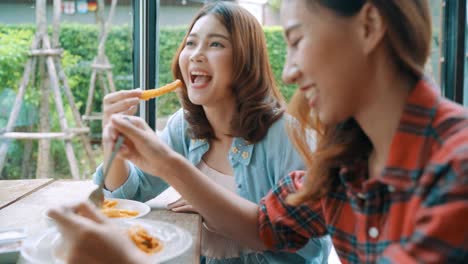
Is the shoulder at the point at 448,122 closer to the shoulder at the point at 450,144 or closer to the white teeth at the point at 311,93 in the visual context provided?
the shoulder at the point at 450,144

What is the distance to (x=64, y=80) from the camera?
3.05 m

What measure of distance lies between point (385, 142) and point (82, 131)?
8.52 ft

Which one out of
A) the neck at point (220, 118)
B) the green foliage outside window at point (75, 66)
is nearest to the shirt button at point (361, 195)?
the neck at point (220, 118)

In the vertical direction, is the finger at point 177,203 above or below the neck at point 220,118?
below

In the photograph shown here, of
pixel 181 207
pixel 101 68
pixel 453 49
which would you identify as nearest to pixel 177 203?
pixel 181 207

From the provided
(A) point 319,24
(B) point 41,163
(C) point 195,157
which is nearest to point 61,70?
(B) point 41,163

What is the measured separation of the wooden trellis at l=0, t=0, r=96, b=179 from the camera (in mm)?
2781

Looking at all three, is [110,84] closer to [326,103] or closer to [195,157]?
[195,157]

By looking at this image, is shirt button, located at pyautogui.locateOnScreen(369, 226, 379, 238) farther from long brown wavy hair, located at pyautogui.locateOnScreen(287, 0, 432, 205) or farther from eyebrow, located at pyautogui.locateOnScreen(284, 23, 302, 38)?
eyebrow, located at pyautogui.locateOnScreen(284, 23, 302, 38)

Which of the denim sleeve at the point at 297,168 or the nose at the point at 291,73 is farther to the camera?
the denim sleeve at the point at 297,168

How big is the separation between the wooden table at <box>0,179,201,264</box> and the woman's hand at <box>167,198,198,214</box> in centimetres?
2

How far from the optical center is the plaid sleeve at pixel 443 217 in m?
0.66

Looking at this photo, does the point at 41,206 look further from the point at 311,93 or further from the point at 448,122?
the point at 448,122

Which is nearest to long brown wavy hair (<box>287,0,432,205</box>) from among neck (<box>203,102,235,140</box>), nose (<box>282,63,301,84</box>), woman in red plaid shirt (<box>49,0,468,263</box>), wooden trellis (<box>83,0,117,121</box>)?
woman in red plaid shirt (<box>49,0,468,263</box>)
